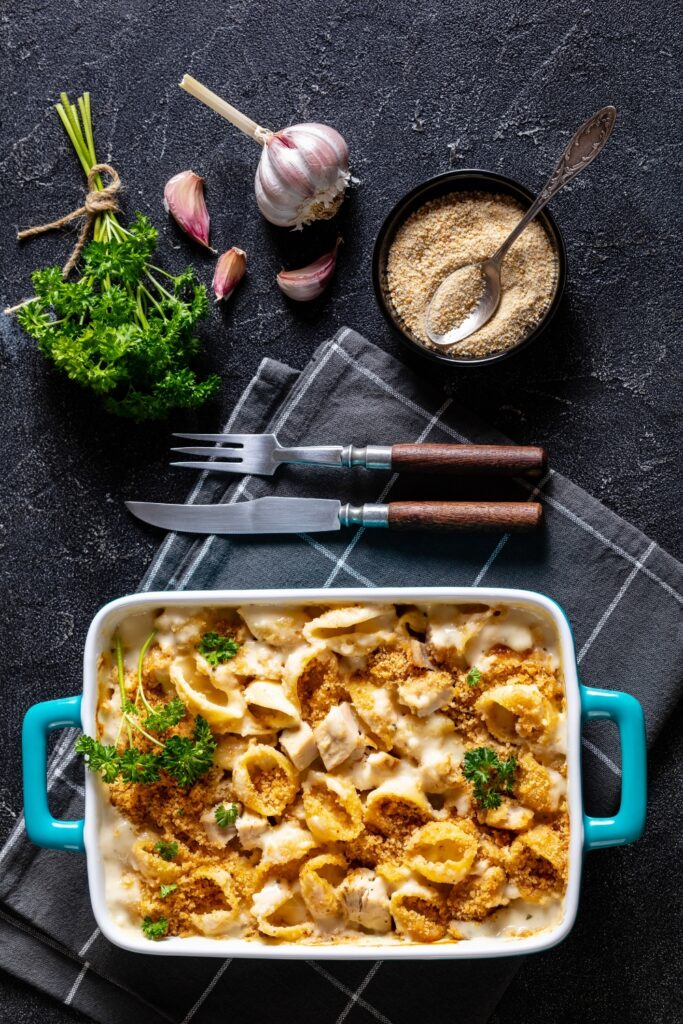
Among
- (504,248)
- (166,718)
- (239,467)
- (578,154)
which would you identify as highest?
(578,154)

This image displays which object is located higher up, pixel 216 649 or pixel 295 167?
pixel 295 167

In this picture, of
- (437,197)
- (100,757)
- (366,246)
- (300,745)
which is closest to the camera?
(100,757)

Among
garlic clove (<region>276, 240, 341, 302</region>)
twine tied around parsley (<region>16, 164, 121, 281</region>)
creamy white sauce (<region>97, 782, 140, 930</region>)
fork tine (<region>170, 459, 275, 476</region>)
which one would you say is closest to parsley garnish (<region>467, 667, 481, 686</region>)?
fork tine (<region>170, 459, 275, 476</region>)

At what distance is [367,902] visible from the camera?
6.84 ft

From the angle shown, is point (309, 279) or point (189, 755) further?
point (309, 279)

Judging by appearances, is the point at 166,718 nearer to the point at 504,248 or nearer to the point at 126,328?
the point at 126,328

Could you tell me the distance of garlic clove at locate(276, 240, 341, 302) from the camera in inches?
95.0

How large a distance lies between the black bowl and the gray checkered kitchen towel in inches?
4.5

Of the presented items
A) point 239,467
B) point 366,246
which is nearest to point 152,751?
point 239,467

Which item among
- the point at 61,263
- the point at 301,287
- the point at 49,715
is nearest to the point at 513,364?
the point at 301,287

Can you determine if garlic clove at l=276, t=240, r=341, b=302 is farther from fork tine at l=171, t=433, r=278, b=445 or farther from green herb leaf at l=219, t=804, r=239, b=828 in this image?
green herb leaf at l=219, t=804, r=239, b=828

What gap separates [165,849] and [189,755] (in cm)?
23

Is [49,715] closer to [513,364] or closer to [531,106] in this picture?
[513,364]

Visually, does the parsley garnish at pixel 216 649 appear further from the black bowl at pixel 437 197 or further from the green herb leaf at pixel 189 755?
the black bowl at pixel 437 197
